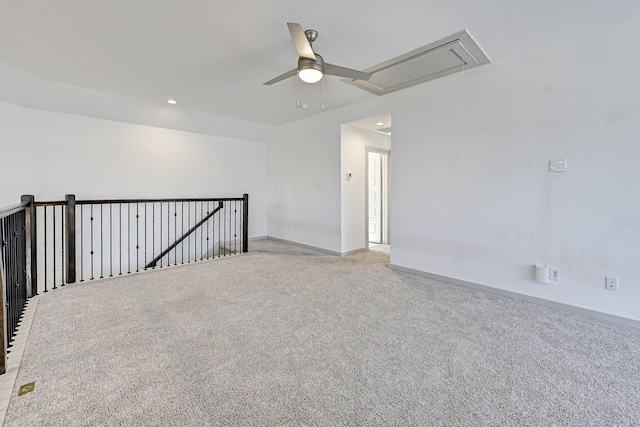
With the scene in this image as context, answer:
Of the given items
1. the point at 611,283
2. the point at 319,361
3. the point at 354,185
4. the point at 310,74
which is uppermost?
the point at 310,74

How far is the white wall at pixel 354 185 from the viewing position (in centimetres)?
505

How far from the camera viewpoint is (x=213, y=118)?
543 centimetres

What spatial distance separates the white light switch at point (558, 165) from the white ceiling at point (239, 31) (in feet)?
3.83

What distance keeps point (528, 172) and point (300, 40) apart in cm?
267

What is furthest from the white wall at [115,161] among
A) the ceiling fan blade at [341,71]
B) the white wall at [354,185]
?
the ceiling fan blade at [341,71]

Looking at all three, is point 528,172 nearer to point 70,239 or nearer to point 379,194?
point 379,194

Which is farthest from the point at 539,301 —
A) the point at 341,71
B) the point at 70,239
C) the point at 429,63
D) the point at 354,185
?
the point at 70,239

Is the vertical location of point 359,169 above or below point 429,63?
below

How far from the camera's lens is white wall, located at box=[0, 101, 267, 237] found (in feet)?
13.4

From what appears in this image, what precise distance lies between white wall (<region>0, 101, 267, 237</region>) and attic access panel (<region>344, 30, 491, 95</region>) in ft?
11.9

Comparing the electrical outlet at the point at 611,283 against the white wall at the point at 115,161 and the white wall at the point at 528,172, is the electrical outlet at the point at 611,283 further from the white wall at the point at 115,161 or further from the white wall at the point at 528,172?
the white wall at the point at 115,161

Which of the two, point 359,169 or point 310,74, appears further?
point 359,169

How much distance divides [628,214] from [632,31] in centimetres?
158

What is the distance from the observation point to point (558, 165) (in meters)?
2.79
